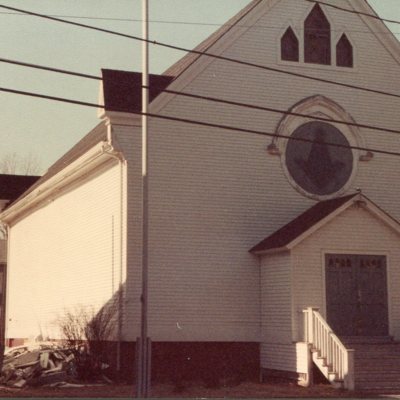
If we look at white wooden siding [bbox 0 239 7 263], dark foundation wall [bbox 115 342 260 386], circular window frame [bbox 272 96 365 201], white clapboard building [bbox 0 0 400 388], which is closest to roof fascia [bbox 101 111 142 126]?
white clapboard building [bbox 0 0 400 388]

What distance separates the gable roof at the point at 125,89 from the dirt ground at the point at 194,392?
7.87 metres

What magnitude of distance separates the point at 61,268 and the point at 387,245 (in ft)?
38.2

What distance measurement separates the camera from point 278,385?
24.5m

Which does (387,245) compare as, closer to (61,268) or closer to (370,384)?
(370,384)

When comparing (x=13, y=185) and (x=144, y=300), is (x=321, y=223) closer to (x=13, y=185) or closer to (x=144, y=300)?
(x=144, y=300)

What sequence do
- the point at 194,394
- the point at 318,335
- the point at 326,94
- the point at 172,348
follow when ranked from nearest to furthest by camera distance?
the point at 194,394, the point at 318,335, the point at 172,348, the point at 326,94

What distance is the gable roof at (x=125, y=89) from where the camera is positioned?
85.1 ft

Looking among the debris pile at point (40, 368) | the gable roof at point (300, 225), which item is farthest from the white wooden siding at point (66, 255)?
the gable roof at point (300, 225)

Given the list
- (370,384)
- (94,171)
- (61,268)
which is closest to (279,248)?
(370,384)

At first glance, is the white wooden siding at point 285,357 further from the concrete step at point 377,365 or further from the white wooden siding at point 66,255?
the white wooden siding at point 66,255

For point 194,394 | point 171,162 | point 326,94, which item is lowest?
point 194,394

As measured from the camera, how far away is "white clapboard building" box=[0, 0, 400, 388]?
25547mm

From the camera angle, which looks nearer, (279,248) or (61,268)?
(279,248)

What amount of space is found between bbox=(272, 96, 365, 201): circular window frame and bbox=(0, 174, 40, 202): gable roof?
18876mm
